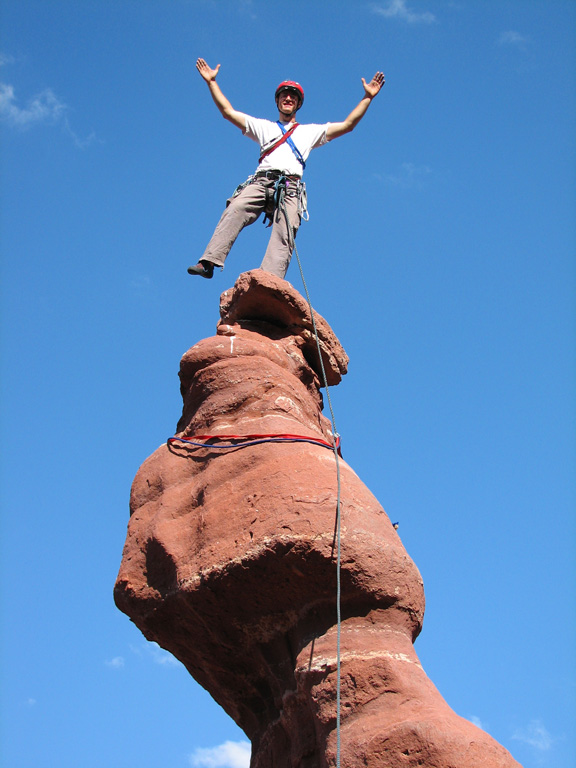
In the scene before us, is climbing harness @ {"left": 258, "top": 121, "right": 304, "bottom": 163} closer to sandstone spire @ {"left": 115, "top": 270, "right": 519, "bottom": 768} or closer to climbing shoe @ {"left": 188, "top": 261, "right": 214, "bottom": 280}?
climbing shoe @ {"left": 188, "top": 261, "right": 214, "bottom": 280}

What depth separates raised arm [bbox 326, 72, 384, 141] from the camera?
9273 millimetres

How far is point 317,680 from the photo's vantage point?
529cm

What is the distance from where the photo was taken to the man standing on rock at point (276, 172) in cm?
860

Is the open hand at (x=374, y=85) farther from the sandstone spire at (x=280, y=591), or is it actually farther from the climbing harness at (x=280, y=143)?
the sandstone spire at (x=280, y=591)

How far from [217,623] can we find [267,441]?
1.30m

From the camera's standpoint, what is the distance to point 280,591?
5688mm

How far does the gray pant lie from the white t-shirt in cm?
16

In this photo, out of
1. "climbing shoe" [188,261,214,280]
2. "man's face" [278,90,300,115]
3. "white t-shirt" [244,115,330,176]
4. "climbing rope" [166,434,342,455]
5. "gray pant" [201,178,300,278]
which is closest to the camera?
"climbing rope" [166,434,342,455]

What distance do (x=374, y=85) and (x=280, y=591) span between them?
594 cm

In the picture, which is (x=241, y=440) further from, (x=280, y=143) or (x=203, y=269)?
(x=280, y=143)

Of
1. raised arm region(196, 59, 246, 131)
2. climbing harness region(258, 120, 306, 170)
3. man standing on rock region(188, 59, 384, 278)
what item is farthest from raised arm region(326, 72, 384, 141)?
raised arm region(196, 59, 246, 131)

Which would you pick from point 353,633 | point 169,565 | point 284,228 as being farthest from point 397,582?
point 284,228

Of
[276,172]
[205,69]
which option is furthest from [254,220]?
[205,69]

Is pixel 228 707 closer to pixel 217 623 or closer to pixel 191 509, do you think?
pixel 217 623
